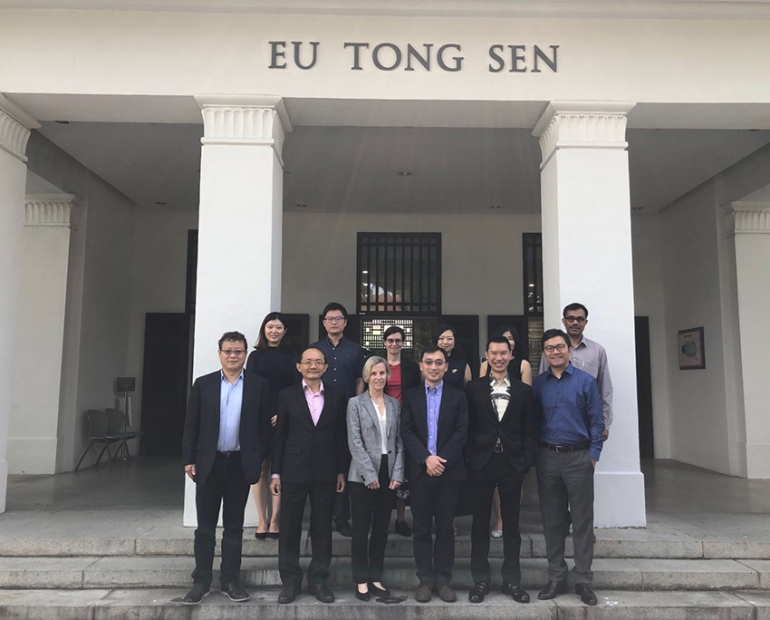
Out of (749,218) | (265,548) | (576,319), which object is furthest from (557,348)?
(749,218)

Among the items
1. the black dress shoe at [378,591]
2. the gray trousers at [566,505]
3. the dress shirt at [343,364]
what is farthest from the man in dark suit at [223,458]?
the gray trousers at [566,505]

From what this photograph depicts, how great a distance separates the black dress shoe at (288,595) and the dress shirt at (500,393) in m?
1.72

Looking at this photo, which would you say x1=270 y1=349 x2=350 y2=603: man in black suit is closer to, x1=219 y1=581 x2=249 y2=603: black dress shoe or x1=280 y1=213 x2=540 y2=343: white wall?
x1=219 y1=581 x2=249 y2=603: black dress shoe

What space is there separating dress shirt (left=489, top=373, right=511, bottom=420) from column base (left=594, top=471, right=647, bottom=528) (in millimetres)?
1633

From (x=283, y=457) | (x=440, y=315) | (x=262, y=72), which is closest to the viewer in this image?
(x=283, y=457)

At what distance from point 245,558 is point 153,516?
128 cm

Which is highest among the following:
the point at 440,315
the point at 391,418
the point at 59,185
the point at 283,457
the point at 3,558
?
the point at 59,185

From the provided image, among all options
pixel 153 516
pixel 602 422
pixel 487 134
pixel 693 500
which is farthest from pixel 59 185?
pixel 693 500

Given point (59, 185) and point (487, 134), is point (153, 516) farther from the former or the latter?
point (487, 134)

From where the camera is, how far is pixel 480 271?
33.4 feet

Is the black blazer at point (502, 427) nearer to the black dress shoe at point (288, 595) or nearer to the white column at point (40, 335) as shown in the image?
the black dress shoe at point (288, 595)

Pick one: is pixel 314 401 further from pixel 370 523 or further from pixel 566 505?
pixel 566 505

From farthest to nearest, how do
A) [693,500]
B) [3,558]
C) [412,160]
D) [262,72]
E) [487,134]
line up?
[412,160] < [487,134] < [693,500] < [262,72] < [3,558]

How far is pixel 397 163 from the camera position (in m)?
7.90
